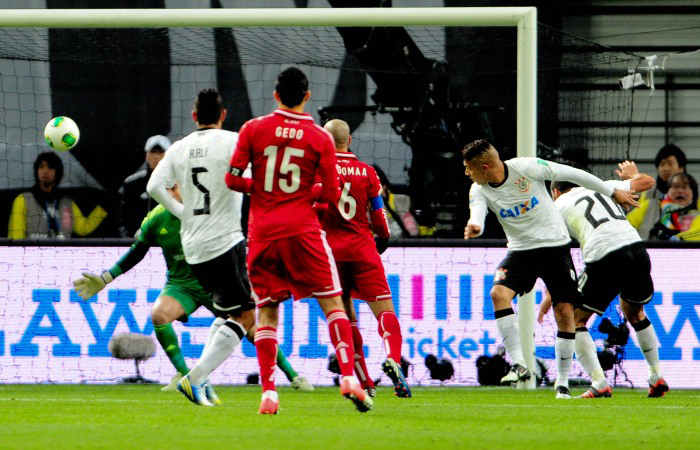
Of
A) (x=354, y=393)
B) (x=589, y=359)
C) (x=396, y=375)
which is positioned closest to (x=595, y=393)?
(x=589, y=359)

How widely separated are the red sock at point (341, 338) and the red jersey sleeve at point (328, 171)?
2.10 ft

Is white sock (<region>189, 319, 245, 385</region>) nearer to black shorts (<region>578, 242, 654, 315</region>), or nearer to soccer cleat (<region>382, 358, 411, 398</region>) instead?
soccer cleat (<region>382, 358, 411, 398</region>)

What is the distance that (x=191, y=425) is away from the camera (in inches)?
229

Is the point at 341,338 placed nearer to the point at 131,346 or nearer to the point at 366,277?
the point at 366,277

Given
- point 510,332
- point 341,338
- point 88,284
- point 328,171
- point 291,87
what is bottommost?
point 510,332

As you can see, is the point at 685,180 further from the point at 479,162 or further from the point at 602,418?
the point at 602,418

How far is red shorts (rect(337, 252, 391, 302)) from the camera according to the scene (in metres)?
8.29

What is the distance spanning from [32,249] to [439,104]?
4.74 meters

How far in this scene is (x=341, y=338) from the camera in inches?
259

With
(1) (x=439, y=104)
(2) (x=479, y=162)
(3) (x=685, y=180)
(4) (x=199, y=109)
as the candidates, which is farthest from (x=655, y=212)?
(4) (x=199, y=109)

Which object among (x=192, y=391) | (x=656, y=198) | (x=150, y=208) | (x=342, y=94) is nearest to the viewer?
(x=192, y=391)

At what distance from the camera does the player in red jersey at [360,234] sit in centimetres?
819

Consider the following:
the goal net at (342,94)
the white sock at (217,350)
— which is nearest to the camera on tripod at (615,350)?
the goal net at (342,94)

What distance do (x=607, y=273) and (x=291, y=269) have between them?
3.46 m
